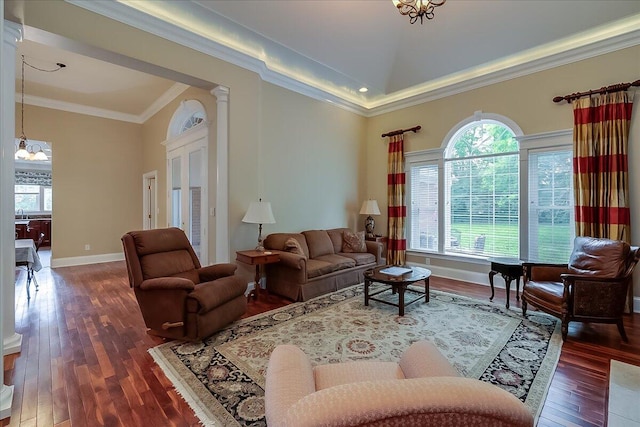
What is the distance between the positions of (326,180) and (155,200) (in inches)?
158

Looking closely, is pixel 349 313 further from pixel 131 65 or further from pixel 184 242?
pixel 131 65

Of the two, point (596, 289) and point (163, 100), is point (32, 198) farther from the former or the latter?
point (596, 289)

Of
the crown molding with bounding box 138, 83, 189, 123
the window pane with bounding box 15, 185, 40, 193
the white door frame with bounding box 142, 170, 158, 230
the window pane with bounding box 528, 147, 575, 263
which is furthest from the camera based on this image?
the window pane with bounding box 15, 185, 40, 193

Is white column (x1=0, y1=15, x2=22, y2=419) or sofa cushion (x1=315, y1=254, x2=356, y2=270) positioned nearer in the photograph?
white column (x1=0, y1=15, x2=22, y2=419)

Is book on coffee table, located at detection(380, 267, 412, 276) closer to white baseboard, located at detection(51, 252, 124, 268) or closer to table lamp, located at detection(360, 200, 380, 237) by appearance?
table lamp, located at detection(360, 200, 380, 237)

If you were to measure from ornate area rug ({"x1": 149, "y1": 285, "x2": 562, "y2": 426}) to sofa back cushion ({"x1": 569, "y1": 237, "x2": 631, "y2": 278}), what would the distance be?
679 millimetres

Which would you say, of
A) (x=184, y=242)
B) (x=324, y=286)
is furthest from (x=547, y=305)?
(x=184, y=242)

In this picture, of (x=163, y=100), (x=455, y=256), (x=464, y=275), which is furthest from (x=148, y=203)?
(x=464, y=275)

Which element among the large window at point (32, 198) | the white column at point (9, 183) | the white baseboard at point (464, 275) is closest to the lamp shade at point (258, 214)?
the white column at point (9, 183)

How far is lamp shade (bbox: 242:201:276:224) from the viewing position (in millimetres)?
4109

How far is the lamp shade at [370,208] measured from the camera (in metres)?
5.91

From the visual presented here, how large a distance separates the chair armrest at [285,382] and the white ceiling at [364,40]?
151 inches

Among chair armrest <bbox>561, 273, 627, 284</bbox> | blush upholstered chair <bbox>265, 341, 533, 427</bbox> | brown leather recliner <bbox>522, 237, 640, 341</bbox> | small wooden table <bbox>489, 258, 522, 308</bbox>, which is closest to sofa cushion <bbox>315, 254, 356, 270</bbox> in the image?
small wooden table <bbox>489, 258, 522, 308</bbox>

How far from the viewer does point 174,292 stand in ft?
9.00
